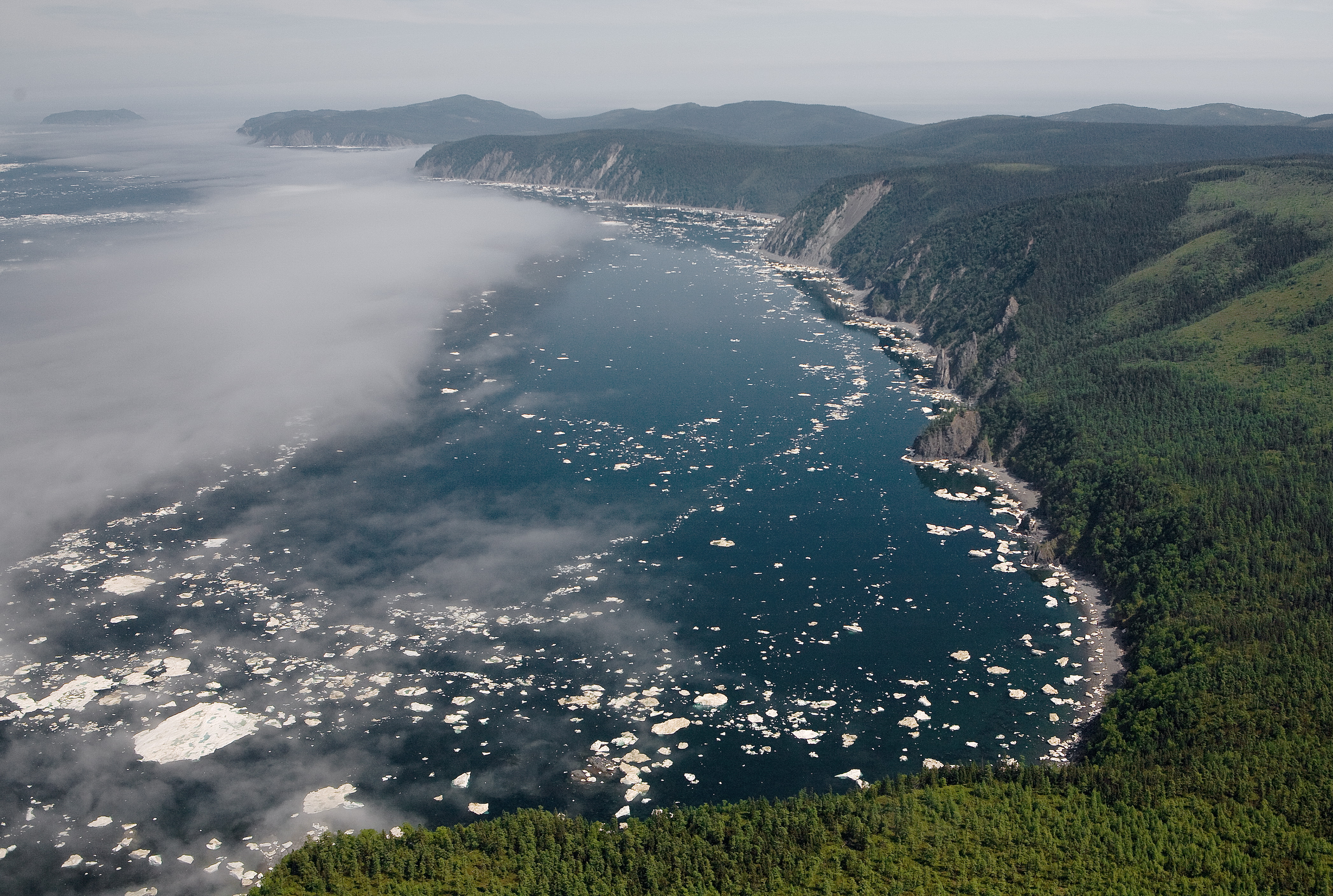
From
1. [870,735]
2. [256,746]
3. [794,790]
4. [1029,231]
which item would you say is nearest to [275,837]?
[256,746]

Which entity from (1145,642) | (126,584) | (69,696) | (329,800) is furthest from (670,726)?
(126,584)

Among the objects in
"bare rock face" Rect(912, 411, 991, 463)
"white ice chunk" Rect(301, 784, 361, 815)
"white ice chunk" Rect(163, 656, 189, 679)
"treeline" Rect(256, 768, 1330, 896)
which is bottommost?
"white ice chunk" Rect(301, 784, 361, 815)

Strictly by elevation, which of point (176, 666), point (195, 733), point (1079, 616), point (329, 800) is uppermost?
point (1079, 616)

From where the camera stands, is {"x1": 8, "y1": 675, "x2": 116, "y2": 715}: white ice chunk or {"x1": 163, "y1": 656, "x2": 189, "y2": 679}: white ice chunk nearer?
{"x1": 8, "y1": 675, "x2": 116, "y2": 715}: white ice chunk

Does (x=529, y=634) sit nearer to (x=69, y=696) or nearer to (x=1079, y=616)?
(x=69, y=696)

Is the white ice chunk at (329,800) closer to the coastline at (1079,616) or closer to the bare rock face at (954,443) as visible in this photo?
the coastline at (1079,616)

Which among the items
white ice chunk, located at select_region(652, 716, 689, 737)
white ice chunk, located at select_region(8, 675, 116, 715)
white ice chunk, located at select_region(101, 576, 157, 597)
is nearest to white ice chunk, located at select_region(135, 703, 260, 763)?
white ice chunk, located at select_region(8, 675, 116, 715)

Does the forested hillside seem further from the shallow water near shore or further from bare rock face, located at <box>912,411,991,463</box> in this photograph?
the shallow water near shore
